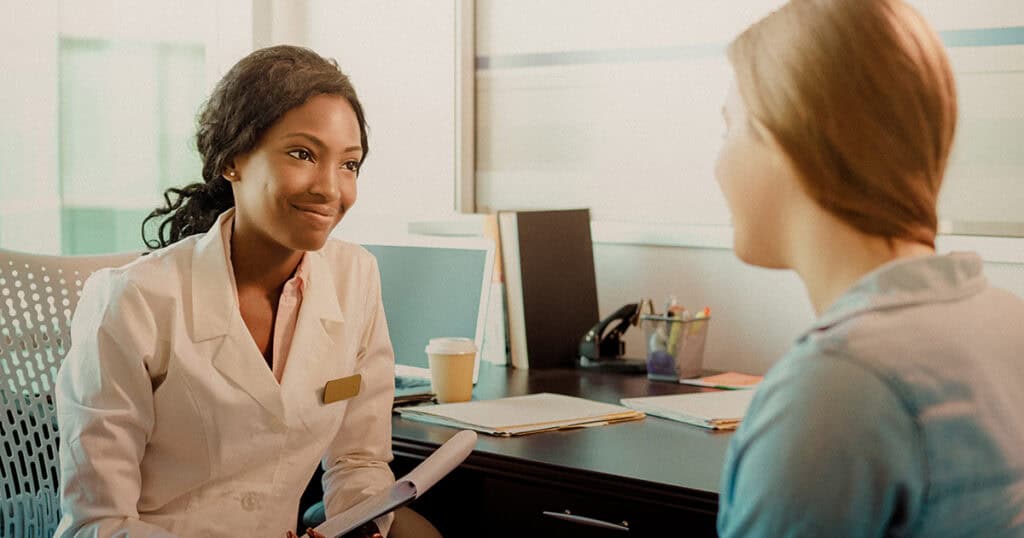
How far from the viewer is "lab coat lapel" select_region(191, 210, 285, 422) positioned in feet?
4.91

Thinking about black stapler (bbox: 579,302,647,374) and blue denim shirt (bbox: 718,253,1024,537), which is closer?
blue denim shirt (bbox: 718,253,1024,537)

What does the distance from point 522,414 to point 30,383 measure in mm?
720

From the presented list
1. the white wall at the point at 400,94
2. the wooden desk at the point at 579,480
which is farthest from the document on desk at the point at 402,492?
the white wall at the point at 400,94

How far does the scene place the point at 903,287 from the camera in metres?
0.78

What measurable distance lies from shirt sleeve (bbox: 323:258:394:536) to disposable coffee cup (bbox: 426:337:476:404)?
0.77ft

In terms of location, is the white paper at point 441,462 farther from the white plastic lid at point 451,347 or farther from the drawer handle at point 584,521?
the white plastic lid at point 451,347

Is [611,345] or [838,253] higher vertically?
[838,253]

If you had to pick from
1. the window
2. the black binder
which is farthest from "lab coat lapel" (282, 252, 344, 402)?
the window

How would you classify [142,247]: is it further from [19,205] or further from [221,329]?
[221,329]

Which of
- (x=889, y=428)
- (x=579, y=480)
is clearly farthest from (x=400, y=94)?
(x=889, y=428)

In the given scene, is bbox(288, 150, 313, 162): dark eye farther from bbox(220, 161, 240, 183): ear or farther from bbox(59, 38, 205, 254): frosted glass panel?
bbox(59, 38, 205, 254): frosted glass panel

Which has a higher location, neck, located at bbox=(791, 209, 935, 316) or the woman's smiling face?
the woman's smiling face

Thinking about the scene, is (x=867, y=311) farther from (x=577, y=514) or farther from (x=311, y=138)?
(x=311, y=138)

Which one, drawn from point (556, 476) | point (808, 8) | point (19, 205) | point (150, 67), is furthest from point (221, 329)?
point (150, 67)
